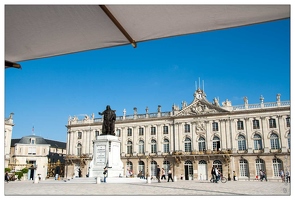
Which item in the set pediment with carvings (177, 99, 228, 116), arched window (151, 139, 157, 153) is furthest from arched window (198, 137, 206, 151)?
arched window (151, 139, 157, 153)

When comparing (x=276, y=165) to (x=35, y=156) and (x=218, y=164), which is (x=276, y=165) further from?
(x=35, y=156)

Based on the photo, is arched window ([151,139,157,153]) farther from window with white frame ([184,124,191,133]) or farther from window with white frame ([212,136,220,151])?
window with white frame ([212,136,220,151])

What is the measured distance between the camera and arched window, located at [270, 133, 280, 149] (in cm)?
3431

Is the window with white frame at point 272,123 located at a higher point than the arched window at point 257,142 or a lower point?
higher

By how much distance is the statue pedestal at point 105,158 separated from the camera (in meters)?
15.9

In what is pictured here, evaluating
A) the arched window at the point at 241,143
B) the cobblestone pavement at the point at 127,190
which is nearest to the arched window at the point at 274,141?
the arched window at the point at 241,143

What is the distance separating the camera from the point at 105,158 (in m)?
16.0

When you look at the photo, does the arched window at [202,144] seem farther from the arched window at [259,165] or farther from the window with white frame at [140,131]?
the window with white frame at [140,131]

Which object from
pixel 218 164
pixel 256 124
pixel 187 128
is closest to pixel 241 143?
pixel 256 124

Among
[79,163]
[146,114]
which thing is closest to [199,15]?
[146,114]

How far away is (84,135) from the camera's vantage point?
45.5m

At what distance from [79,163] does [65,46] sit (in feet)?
143

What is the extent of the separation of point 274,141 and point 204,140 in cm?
875
